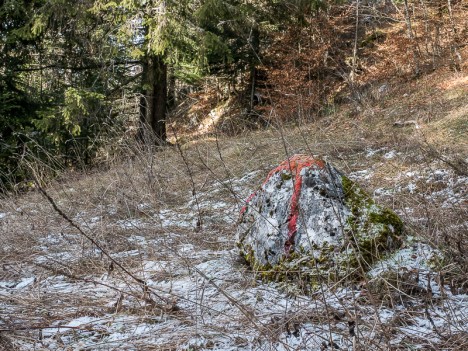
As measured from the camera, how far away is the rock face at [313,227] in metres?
2.20

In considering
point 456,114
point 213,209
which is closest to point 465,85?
point 456,114

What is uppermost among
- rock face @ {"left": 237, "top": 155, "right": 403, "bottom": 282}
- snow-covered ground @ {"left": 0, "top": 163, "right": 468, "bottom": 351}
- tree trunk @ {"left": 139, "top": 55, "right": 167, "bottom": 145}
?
tree trunk @ {"left": 139, "top": 55, "right": 167, "bottom": 145}

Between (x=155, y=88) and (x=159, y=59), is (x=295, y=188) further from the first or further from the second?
(x=155, y=88)

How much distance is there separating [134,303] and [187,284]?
0.34 meters

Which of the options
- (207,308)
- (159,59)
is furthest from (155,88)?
(207,308)

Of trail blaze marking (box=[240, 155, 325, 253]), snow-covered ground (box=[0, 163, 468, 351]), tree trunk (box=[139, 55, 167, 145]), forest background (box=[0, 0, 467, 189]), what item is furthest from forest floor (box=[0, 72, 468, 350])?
tree trunk (box=[139, 55, 167, 145])

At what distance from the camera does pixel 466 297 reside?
6.18 ft

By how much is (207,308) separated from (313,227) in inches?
28.6

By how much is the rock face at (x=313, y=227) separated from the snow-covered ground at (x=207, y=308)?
0.30 feet

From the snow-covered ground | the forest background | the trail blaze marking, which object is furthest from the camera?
the forest background

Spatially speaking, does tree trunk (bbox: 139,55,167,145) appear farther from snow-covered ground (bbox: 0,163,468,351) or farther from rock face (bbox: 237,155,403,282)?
rock face (bbox: 237,155,403,282)

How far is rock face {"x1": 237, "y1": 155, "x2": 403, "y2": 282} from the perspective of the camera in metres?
2.20

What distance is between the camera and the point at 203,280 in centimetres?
228

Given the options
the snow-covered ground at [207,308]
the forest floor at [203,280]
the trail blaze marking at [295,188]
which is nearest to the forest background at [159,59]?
the forest floor at [203,280]
